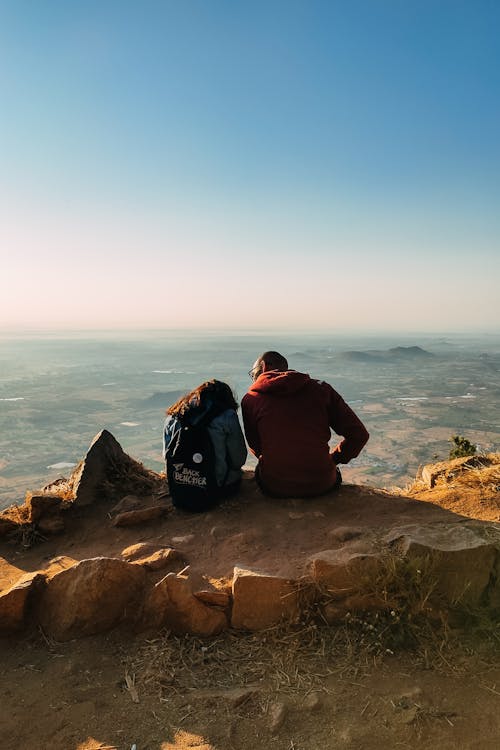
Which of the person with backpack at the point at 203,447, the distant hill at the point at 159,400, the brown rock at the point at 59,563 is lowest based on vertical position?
the distant hill at the point at 159,400

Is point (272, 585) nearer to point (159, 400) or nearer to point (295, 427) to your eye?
point (295, 427)

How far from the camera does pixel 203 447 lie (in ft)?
18.2

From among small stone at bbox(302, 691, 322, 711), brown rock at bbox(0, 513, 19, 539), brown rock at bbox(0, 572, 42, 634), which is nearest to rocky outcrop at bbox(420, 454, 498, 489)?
small stone at bbox(302, 691, 322, 711)

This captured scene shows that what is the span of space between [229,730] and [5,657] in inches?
83.8

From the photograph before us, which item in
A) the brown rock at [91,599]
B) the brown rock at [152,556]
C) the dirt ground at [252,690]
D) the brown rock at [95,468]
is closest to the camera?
the dirt ground at [252,690]

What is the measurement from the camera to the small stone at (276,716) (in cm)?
272

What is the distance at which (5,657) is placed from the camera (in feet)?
12.1

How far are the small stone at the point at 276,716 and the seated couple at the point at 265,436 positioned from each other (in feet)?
9.28

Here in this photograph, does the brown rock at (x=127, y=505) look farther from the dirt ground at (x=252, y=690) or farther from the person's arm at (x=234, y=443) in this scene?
the dirt ground at (x=252, y=690)

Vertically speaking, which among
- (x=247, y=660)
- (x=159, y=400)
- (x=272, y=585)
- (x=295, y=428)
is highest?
(x=295, y=428)

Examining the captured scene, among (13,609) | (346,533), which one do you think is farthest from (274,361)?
(13,609)

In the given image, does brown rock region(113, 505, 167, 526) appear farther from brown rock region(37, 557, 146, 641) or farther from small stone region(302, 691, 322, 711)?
small stone region(302, 691, 322, 711)

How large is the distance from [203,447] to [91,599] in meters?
2.14

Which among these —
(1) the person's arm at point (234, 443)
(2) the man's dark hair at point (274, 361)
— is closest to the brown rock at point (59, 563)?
(1) the person's arm at point (234, 443)
